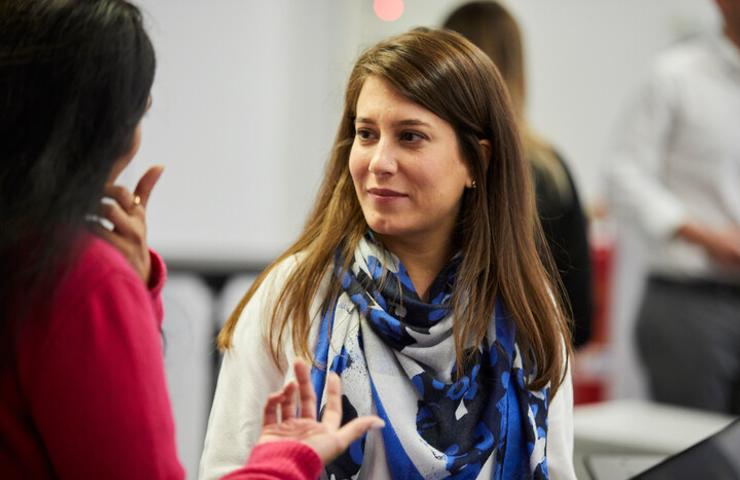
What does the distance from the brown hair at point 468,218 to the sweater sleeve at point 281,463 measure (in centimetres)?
24

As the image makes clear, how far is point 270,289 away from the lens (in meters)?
1.59

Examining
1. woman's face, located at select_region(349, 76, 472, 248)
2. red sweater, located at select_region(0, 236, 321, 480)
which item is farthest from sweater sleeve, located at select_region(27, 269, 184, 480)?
woman's face, located at select_region(349, 76, 472, 248)

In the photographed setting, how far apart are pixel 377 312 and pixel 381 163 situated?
0.71ft

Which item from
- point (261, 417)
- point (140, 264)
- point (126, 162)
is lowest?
point (261, 417)

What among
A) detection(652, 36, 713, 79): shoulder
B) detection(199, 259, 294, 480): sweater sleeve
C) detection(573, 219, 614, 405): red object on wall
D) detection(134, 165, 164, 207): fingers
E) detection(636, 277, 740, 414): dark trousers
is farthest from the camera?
detection(573, 219, 614, 405): red object on wall

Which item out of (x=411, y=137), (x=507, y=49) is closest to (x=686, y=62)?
(x=507, y=49)

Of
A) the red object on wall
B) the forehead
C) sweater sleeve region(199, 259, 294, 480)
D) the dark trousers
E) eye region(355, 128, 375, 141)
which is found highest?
the forehead

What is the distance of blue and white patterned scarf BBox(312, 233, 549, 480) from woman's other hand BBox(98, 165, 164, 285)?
1.06ft

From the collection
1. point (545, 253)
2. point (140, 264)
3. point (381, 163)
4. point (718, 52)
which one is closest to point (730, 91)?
point (718, 52)

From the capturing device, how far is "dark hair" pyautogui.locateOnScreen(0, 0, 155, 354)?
1184mm

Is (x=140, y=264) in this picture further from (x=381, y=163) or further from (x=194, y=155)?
(x=194, y=155)

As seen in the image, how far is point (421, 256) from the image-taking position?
5.45 feet

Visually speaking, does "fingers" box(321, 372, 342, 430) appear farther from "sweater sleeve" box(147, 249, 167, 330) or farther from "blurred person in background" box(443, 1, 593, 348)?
"blurred person in background" box(443, 1, 593, 348)

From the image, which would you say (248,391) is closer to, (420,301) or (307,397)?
(307,397)
